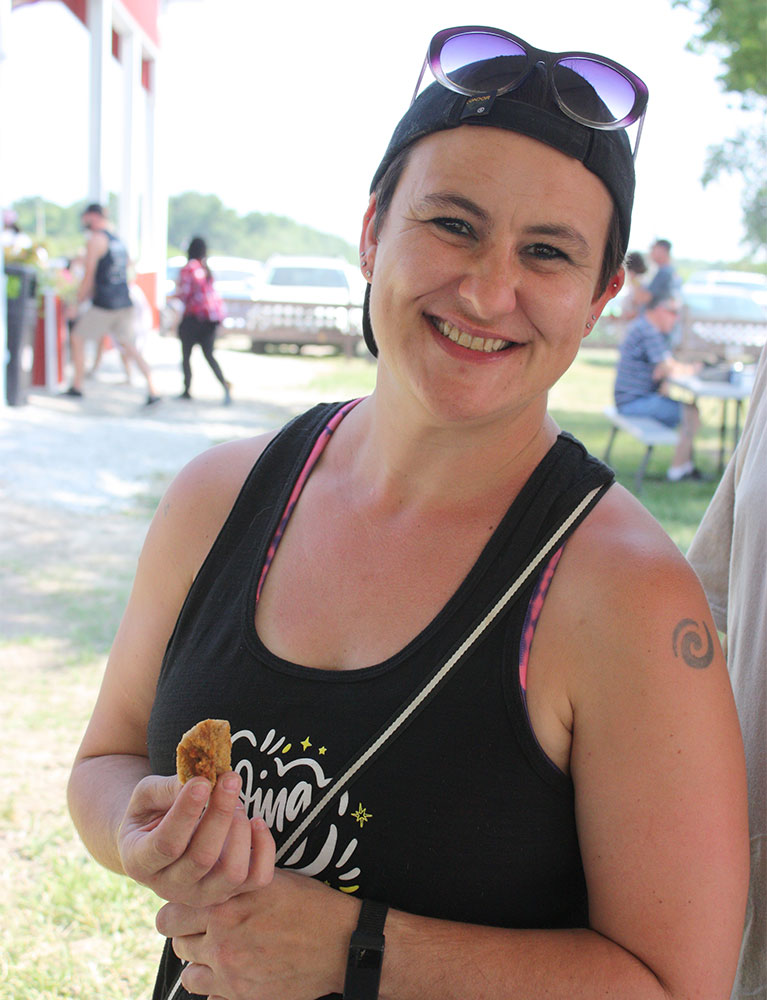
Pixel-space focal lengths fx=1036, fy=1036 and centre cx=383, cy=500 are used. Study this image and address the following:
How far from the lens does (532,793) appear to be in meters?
1.39

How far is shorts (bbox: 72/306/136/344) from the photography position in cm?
1285

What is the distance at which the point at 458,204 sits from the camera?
149cm

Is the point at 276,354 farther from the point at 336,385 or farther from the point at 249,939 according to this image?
the point at 249,939

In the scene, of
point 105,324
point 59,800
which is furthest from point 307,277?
point 59,800

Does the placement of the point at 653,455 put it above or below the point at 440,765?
below

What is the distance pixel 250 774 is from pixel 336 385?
1517cm

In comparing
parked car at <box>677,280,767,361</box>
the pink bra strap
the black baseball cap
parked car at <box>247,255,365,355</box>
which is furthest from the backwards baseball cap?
parked car at <box>677,280,767,361</box>

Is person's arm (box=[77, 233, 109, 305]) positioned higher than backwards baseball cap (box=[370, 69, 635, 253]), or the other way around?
backwards baseball cap (box=[370, 69, 635, 253])

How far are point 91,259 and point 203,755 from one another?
1222 centimetres

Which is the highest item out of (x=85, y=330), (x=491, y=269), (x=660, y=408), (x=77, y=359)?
(x=491, y=269)

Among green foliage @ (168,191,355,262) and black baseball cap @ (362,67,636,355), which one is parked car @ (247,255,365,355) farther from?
green foliage @ (168,191,355,262)

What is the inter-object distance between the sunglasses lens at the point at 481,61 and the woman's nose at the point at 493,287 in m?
0.24

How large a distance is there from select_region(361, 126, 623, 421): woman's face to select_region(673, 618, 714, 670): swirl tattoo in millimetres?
415

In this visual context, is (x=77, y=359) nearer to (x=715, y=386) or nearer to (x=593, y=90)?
(x=715, y=386)
